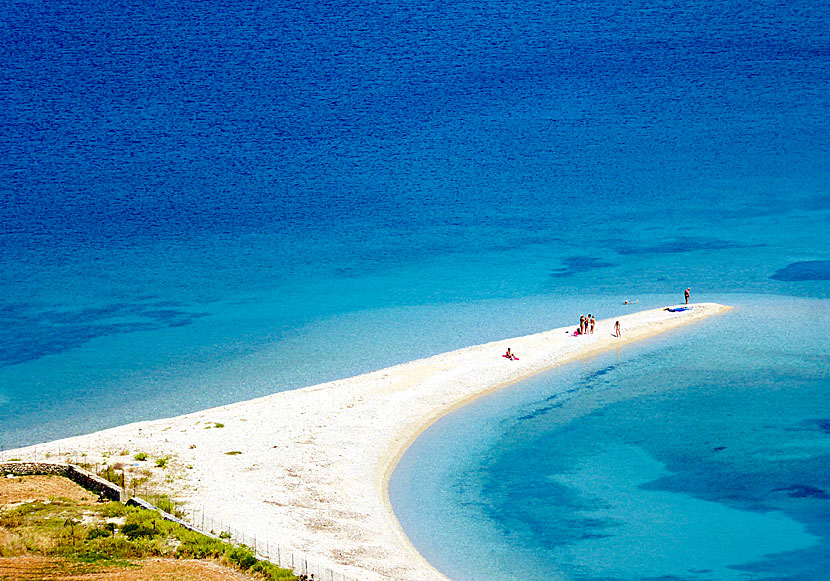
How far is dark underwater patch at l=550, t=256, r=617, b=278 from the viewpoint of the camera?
71000mm

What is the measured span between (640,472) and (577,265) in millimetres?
40929

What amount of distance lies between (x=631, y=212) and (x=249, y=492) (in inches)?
2592

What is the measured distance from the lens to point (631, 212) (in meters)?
89.1

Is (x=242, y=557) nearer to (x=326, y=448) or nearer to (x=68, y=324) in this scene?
(x=326, y=448)

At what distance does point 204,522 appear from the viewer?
1093 inches

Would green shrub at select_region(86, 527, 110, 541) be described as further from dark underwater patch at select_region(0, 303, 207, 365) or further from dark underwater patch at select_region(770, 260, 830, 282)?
dark underwater patch at select_region(770, 260, 830, 282)

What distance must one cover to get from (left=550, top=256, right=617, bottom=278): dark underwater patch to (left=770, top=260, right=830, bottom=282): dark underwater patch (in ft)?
42.7

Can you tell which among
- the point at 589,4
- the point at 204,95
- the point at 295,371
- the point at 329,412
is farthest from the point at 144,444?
the point at 589,4

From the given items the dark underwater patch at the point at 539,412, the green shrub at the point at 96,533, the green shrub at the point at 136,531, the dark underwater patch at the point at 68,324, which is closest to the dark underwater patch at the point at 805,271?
the dark underwater patch at the point at 539,412

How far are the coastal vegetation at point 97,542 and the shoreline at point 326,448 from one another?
85.5 inches

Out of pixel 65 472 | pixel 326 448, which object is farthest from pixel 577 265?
pixel 65 472

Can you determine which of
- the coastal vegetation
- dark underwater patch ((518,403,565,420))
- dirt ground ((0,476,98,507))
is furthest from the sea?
dirt ground ((0,476,98,507))

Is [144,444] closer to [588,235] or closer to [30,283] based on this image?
[30,283]

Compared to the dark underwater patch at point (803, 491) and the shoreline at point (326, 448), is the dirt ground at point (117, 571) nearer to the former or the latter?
the shoreline at point (326, 448)
